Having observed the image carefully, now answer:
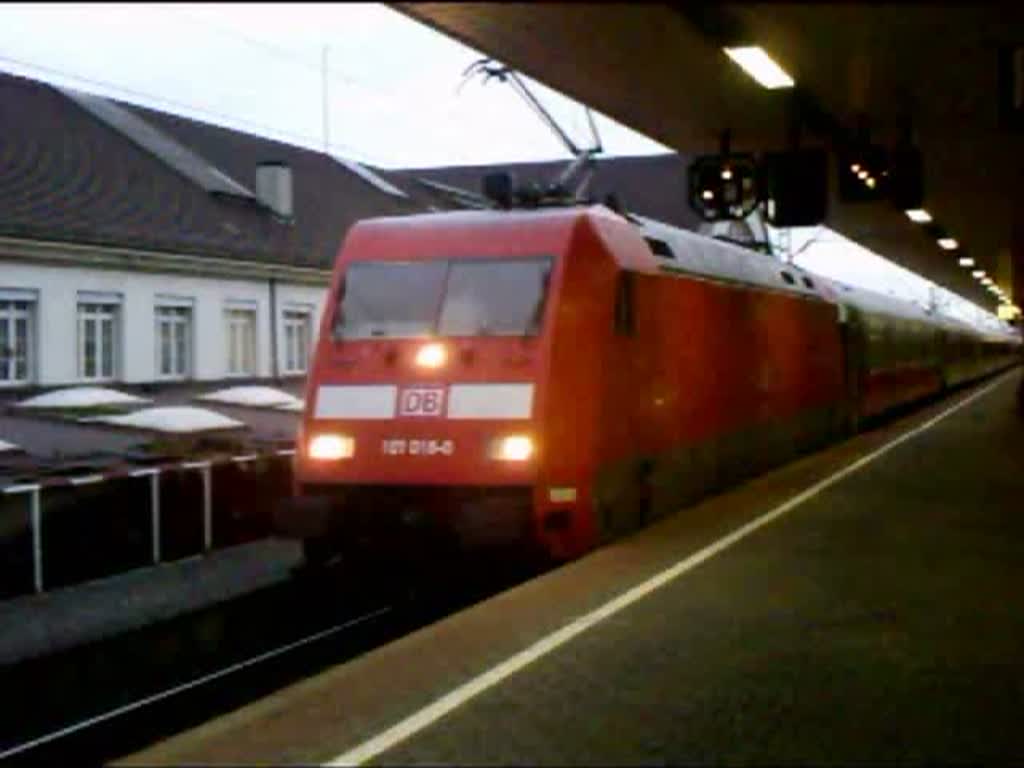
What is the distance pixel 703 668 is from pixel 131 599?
5.94 metres

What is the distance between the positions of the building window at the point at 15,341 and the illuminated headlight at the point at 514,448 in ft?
43.1

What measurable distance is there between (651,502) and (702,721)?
6562 millimetres

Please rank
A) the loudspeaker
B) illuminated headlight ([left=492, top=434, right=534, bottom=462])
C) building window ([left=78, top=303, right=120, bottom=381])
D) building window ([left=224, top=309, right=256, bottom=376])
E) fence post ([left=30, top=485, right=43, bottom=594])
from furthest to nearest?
building window ([left=224, top=309, right=256, bottom=376]), building window ([left=78, top=303, right=120, bottom=381]), the loudspeaker, fence post ([left=30, top=485, right=43, bottom=594]), illuminated headlight ([left=492, top=434, right=534, bottom=462])

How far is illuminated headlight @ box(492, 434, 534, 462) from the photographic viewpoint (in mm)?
10961

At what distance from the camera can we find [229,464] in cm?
1457

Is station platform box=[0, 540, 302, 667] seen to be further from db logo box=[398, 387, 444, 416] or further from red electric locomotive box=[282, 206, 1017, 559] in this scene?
db logo box=[398, 387, 444, 416]

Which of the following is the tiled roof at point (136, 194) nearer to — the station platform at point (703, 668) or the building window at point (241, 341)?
the building window at point (241, 341)

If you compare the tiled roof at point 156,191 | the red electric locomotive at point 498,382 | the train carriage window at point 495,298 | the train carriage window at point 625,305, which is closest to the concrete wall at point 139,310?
the tiled roof at point 156,191

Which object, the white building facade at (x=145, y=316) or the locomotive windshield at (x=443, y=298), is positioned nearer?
the locomotive windshield at (x=443, y=298)

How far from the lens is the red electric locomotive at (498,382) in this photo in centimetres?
1106

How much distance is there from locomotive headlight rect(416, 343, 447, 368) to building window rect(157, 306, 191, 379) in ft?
49.8

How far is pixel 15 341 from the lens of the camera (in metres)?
22.2

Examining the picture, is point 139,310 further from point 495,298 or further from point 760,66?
point 760,66

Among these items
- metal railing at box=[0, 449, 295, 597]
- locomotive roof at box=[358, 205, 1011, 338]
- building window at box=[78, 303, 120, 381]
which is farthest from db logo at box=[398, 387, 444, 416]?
building window at box=[78, 303, 120, 381]
